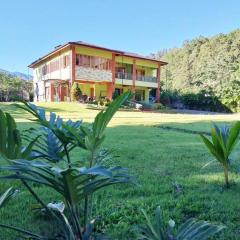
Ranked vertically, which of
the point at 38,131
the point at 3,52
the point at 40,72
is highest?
the point at 3,52

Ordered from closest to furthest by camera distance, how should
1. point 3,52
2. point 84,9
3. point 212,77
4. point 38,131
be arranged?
point 38,131 < point 84,9 < point 212,77 < point 3,52

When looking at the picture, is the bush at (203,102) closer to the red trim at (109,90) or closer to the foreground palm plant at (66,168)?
the red trim at (109,90)

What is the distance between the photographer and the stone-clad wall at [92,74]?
30.0 metres

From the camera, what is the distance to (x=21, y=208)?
3.26 metres

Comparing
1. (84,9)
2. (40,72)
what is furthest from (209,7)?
(40,72)

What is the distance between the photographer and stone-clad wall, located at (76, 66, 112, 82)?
3003 centimetres

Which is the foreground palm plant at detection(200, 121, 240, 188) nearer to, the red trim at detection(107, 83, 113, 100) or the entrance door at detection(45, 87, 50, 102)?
the red trim at detection(107, 83, 113, 100)

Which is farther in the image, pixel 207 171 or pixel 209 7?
pixel 209 7

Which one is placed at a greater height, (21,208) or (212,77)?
(212,77)

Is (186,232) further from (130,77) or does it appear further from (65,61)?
(130,77)

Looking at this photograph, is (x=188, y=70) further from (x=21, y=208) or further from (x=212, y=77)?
(x=21, y=208)

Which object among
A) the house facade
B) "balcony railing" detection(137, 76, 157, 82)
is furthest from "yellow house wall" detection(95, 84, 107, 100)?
"balcony railing" detection(137, 76, 157, 82)

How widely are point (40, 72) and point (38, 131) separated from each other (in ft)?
125

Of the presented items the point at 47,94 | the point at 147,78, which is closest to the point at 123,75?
the point at 147,78
